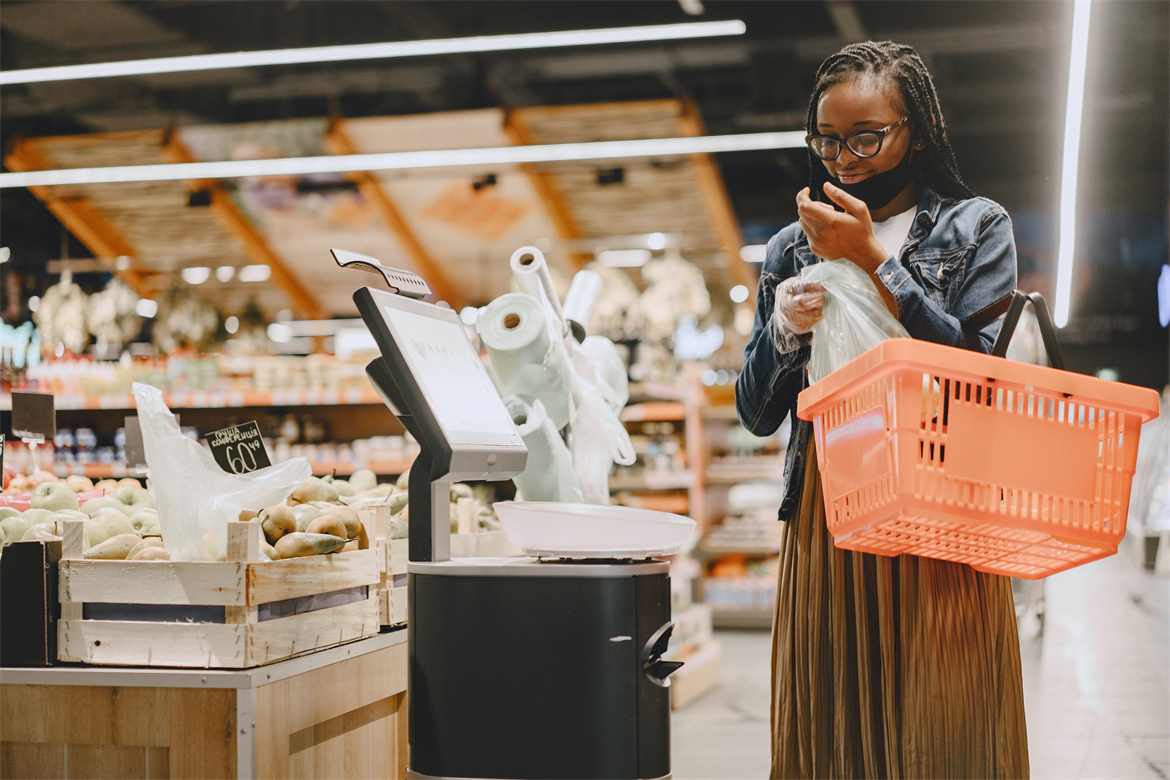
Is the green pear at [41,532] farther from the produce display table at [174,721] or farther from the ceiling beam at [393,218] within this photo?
the ceiling beam at [393,218]

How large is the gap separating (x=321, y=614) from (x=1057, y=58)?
26.6 feet

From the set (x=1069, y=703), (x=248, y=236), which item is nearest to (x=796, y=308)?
(x=1069, y=703)

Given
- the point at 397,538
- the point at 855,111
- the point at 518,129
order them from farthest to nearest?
1. the point at 518,129
2. the point at 397,538
3. the point at 855,111

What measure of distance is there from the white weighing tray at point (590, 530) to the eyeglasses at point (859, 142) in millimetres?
659

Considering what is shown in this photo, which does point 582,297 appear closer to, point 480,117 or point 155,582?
point 155,582

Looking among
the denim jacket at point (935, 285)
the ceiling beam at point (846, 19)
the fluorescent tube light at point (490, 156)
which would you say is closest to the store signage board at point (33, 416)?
the denim jacket at point (935, 285)

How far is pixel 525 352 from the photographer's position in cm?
224

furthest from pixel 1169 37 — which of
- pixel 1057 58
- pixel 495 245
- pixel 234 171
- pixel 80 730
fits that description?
pixel 80 730

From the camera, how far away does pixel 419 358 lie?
1805mm

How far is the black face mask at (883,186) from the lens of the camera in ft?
5.41

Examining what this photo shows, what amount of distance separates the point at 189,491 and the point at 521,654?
2.37ft

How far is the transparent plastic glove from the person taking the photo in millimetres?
1569

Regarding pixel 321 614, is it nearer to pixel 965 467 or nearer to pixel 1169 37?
pixel 965 467

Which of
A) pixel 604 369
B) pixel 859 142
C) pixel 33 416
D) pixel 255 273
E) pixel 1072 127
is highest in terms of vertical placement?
pixel 1072 127
